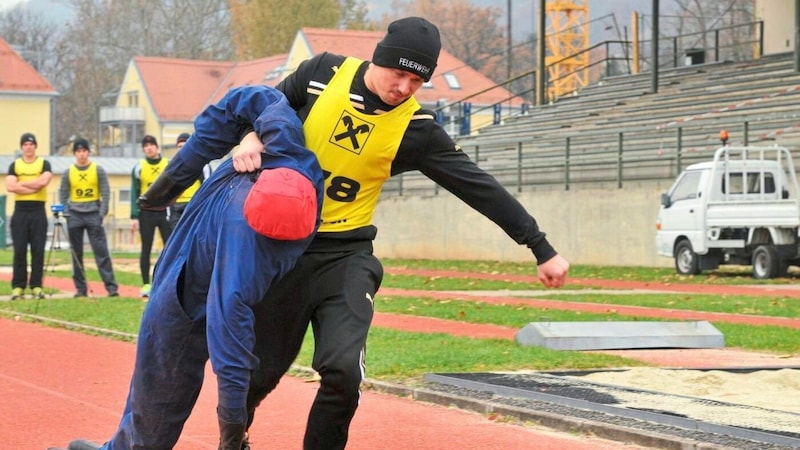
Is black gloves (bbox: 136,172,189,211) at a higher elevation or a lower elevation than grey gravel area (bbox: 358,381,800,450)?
higher

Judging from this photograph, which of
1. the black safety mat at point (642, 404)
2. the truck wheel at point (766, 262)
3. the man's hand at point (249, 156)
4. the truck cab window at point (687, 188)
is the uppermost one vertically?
the truck cab window at point (687, 188)

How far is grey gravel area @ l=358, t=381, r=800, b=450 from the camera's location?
7.36m

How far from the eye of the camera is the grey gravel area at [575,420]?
736 centimetres

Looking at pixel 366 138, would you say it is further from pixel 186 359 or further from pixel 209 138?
pixel 186 359

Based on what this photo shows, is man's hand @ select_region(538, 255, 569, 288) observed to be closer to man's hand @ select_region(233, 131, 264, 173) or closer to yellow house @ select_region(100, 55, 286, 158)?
man's hand @ select_region(233, 131, 264, 173)

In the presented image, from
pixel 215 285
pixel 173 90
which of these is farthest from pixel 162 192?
pixel 173 90

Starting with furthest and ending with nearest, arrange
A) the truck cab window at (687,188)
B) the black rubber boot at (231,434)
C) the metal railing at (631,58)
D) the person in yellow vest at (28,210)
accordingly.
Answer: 1. the metal railing at (631,58)
2. the truck cab window at (687,188)
3. the person in yellow vest at (28,210)
4. the black rubber boot at (231,434)

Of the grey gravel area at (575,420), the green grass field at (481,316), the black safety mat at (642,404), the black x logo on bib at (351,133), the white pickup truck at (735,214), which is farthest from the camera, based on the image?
the white pickup truck at (735,214)

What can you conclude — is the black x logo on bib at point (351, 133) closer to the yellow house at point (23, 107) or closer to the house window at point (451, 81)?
the yellow house at point (23, 107)

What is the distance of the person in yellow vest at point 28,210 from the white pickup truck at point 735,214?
459 inches

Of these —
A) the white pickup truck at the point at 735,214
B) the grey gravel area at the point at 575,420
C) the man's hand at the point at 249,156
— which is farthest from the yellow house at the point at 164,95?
the man's hand at the point at 249,156

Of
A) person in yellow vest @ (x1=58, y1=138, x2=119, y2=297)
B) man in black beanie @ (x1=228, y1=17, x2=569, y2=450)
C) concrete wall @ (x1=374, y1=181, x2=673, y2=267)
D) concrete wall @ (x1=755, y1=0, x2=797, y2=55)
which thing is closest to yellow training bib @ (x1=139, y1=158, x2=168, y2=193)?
person in yellow vest @ (x1=58, y1=138, x2=119, y2=297)

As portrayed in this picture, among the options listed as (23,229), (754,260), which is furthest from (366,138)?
(754,260)

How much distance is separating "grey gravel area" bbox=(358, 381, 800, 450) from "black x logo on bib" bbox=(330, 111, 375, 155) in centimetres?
255
